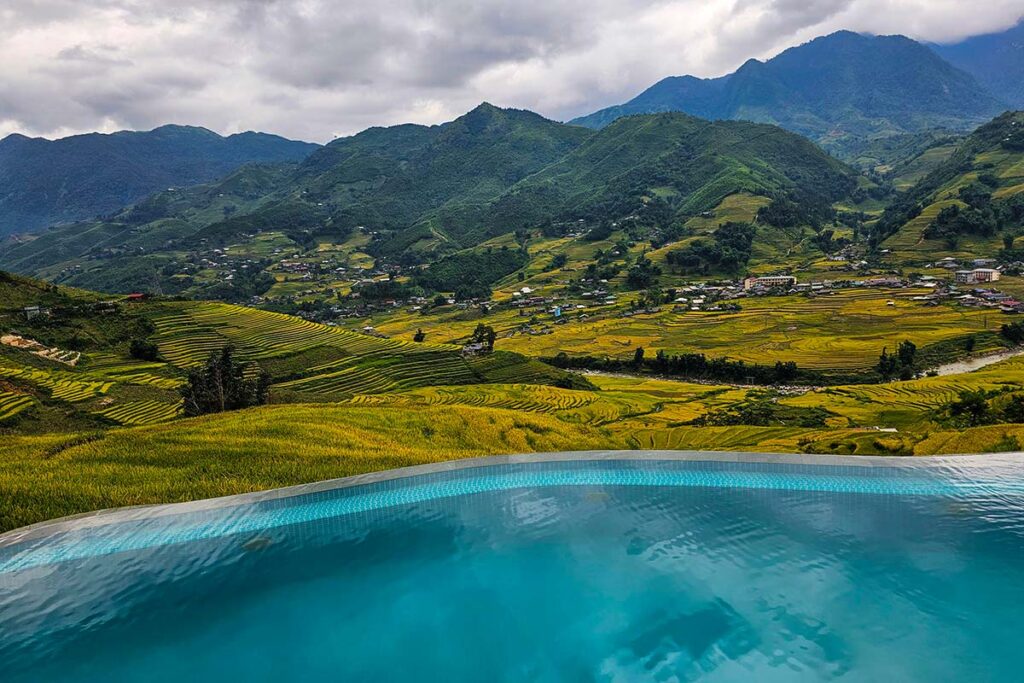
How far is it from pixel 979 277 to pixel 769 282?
2089 cm

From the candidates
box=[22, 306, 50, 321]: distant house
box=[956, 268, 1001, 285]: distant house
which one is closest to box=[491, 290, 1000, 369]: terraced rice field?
box=[956, 268, 1001, 285]: distant house

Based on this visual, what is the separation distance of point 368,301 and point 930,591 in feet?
283

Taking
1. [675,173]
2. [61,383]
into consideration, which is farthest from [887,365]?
[675,173]

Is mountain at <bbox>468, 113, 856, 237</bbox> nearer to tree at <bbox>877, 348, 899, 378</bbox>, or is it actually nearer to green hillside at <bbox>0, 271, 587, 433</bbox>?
tree at <bbox>877, 348, 899, 378</bbox>

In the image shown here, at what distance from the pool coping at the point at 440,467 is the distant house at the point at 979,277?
63880 millimetres

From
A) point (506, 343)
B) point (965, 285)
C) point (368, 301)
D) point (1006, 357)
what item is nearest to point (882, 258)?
point (965, 285)

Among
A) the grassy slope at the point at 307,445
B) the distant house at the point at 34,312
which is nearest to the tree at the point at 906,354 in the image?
the grassy slope at the point at 307,445

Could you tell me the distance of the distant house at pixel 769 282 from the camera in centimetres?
6921

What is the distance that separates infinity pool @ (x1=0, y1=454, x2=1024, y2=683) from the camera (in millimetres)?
7129

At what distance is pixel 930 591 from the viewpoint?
8055mm

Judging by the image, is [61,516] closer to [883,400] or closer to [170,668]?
[170,668]

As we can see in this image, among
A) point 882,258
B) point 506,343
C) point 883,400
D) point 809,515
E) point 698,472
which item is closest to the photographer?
point 809,515

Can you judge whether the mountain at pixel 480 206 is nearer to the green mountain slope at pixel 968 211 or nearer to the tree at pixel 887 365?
the green mountain slope at pixel 968 211

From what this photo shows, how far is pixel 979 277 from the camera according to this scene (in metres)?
60.5
